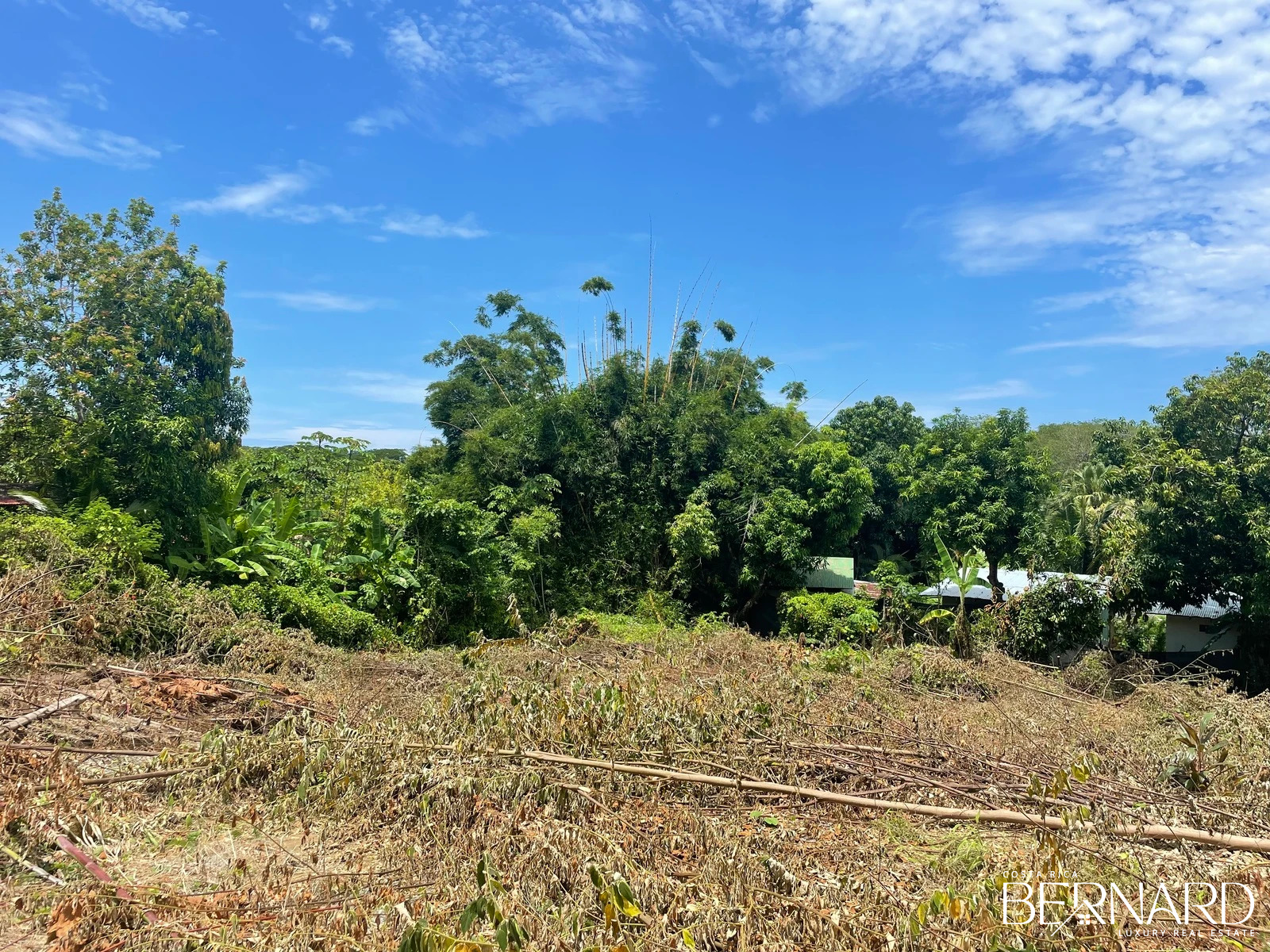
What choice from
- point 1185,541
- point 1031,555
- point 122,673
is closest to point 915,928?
point 122,673

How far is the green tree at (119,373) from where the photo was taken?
1134cm

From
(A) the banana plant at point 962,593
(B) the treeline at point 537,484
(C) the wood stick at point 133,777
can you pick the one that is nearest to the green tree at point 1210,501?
(B) the treeline at point 537,484

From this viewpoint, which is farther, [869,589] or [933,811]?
[869,589]

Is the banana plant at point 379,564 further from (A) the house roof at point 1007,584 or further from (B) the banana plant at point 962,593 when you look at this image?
(A) the house roof at point 1007,584

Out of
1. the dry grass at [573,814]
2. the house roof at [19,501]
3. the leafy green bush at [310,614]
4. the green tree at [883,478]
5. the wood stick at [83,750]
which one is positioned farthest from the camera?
the green tree at [883,478]

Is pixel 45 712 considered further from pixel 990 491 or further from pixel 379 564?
pixel 990 491

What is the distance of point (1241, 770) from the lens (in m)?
4.77

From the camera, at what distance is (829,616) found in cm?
1449

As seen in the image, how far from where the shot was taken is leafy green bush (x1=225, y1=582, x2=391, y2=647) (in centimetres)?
1095

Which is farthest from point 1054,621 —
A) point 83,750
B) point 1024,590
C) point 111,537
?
point 111,537

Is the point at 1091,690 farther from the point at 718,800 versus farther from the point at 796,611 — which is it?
the point at 718,800

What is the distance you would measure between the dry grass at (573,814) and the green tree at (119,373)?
17.9 ft

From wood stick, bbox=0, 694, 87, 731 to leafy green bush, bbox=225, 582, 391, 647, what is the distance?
187 inches

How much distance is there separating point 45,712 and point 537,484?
11.3 m
